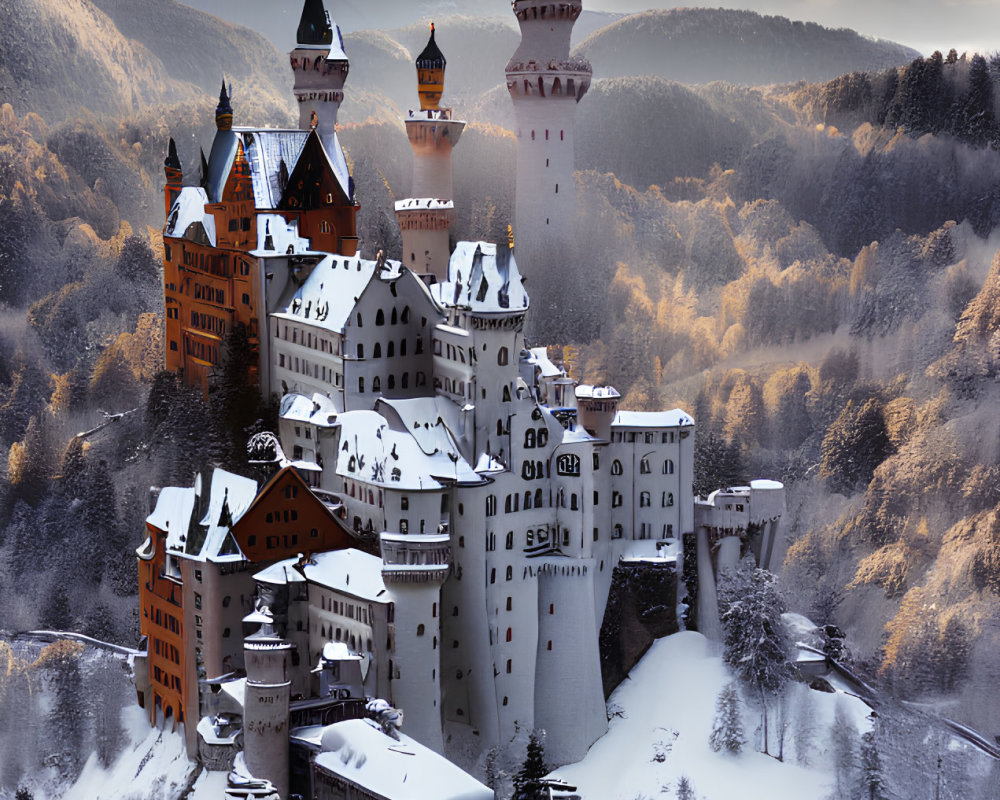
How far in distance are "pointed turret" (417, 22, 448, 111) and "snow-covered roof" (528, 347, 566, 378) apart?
16.0 meters

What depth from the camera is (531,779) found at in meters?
70.3

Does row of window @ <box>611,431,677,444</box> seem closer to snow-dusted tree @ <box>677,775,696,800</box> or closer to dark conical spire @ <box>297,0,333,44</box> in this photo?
snow-dusted tree @ <box>677,775,696,800</box>

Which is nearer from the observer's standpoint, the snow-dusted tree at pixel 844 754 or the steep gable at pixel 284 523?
the steep gable at pixel 284 523

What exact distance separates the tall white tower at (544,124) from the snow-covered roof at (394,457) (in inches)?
1123

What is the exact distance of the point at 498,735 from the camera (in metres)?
76.2

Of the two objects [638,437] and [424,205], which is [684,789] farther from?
[424,205]

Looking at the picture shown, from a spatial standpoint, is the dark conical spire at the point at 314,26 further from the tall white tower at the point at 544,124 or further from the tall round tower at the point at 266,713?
the tall round tower at the point at 266,713

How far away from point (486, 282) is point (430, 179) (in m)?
20.4

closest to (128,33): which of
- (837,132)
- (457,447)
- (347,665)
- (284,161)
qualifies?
(284,161)

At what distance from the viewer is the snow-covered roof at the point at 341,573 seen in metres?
71.0

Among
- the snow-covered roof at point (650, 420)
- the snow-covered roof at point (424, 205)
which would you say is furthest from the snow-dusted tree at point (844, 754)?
the snow-covered roof at point (424, 205)

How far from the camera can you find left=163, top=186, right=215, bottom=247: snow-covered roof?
86750 millimetres

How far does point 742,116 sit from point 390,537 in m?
57.8

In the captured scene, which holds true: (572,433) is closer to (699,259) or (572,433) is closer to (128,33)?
(699,259)
